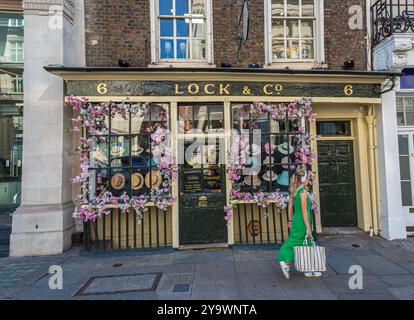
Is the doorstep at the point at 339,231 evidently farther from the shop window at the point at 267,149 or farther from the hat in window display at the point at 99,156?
the hat in window display at the point at 99,156

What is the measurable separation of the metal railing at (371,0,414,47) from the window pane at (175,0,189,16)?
188 inches

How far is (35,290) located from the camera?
4.66 metres

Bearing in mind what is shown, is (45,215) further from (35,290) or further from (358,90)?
(358,90)

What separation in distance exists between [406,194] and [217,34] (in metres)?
6.33

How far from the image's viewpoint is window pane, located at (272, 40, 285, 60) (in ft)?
24.7

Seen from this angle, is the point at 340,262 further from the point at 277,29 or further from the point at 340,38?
the point at 277,29

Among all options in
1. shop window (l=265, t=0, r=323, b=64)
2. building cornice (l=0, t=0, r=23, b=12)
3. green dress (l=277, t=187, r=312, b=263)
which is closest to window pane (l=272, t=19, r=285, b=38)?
shop window (l=265, t=0, r=323, b=64)

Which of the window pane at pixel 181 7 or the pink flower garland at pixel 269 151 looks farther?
the window pane at pixel 181 7

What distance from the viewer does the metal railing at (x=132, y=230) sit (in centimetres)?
674

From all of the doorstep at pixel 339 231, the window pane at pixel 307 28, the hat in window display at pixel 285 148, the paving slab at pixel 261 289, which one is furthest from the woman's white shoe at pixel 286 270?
the window pane at pixel 307 28

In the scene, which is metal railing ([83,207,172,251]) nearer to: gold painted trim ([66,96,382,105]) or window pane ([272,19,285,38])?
gold painted trim ([66,96,382,105])

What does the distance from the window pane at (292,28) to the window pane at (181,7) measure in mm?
2643
